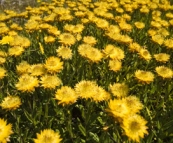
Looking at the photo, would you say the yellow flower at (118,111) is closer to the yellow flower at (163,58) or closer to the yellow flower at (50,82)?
the yellow flower at (50,82)

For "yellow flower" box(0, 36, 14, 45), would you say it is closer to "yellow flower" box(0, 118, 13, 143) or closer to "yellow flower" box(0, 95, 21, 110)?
"yellow flower" box(0, 95, 21, 110)

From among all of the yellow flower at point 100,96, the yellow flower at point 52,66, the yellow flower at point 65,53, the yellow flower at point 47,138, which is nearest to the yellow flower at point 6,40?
the yellow flower at point 65,53

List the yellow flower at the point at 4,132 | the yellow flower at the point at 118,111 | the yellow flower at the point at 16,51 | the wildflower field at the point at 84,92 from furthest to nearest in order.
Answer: the yellow flower at the point at 16,51 < the wildflower field at the point at 84,92 < the yellow flower at the point at 4,132 < the yellow flower at the point at 118,111

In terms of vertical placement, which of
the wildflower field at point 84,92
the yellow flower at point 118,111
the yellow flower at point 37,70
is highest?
the yellow flower at point 118,111

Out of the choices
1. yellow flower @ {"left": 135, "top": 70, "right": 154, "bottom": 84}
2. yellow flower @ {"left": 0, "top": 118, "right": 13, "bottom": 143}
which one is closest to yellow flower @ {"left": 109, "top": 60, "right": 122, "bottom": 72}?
yellow flower @ {"left": 135, "top": 70, "right": 154, "bottom": 84}

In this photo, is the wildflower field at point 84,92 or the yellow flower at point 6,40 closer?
the wildflower field at point 84,92

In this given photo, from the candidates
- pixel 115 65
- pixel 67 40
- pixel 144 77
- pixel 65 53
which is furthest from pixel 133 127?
pixel 67 40

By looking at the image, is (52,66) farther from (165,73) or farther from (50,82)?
(165,73)

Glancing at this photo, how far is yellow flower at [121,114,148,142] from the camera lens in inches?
71.8

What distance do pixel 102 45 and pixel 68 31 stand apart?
66 centimetres

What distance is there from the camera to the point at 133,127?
1901mm

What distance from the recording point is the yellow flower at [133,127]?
5.98 ft

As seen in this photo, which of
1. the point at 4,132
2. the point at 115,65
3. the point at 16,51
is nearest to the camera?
the point at 4,132

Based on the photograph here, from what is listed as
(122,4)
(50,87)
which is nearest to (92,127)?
(50,87)
